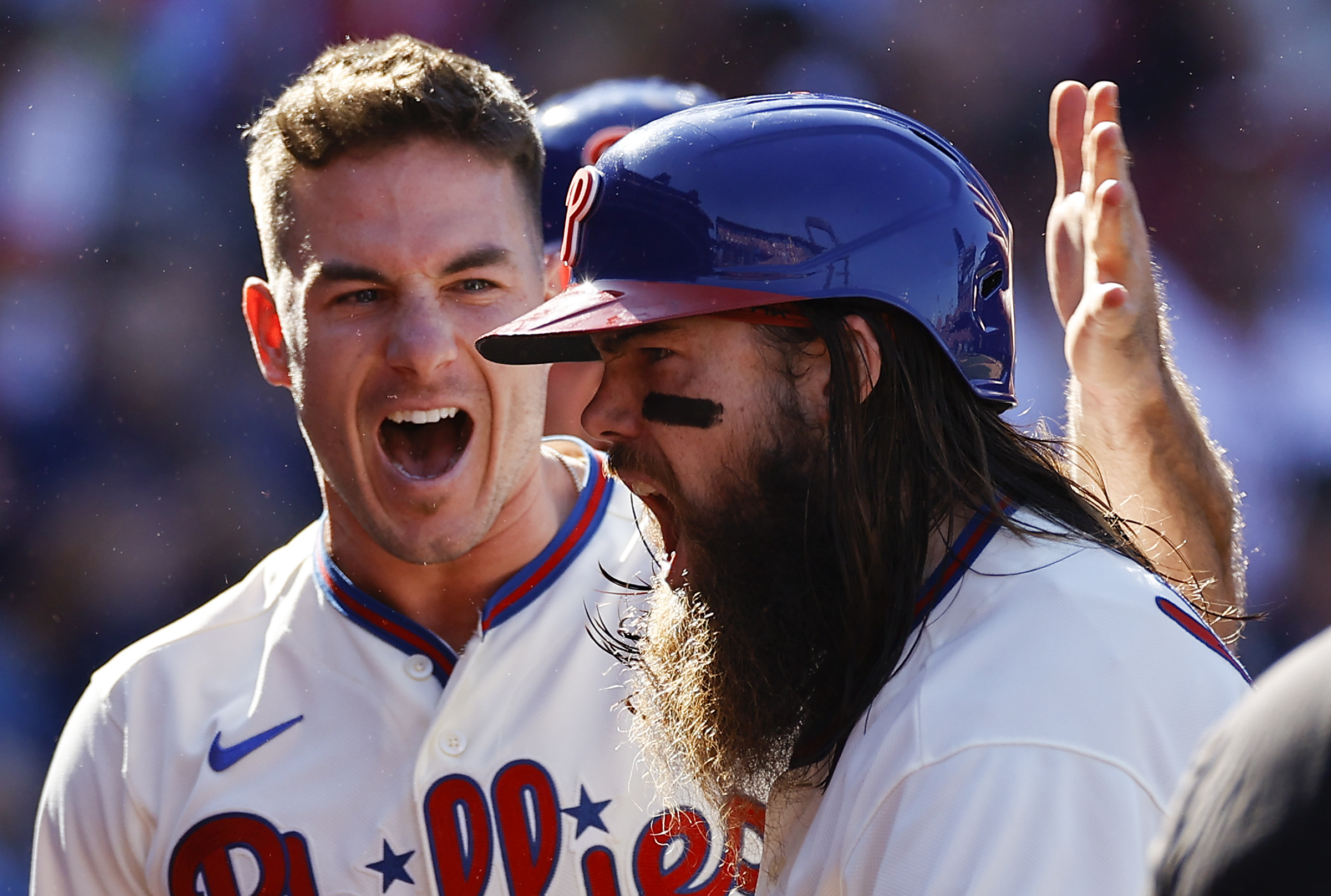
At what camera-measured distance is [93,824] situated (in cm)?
253

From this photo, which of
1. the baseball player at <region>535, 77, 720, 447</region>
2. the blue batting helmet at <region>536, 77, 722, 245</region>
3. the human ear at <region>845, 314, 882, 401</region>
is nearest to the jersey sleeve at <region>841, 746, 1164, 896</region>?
the human ear at <region>845, 314, 882, 401</region>

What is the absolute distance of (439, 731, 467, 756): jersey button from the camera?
2488 mm

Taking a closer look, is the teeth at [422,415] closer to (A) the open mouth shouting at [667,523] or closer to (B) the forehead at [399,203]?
(B) the forehead at [399,203]

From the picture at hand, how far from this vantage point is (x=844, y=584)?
1.80 m

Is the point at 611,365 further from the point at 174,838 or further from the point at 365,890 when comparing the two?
the point at 174,838

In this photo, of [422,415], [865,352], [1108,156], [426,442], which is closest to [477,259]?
[422,415]

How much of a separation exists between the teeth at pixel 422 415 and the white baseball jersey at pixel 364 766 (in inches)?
14.7

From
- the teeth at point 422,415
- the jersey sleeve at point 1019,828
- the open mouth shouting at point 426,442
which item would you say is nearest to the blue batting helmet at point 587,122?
the open mouth shouting at point 426,442

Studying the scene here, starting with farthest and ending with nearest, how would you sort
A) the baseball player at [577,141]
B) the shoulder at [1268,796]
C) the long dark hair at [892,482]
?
the baseball player at [577,141], the long dark hair at [892,482], the shoulder at [1268,796]

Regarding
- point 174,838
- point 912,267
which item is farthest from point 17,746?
point 912,267

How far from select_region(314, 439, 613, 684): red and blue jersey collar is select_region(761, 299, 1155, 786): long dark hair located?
3.35 feet

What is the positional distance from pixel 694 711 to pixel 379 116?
4.89 feet

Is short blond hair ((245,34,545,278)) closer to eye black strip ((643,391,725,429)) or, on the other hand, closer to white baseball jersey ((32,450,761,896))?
white baseball jersey ((32,450,761,896))

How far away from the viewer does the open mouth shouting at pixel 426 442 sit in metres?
2.88
